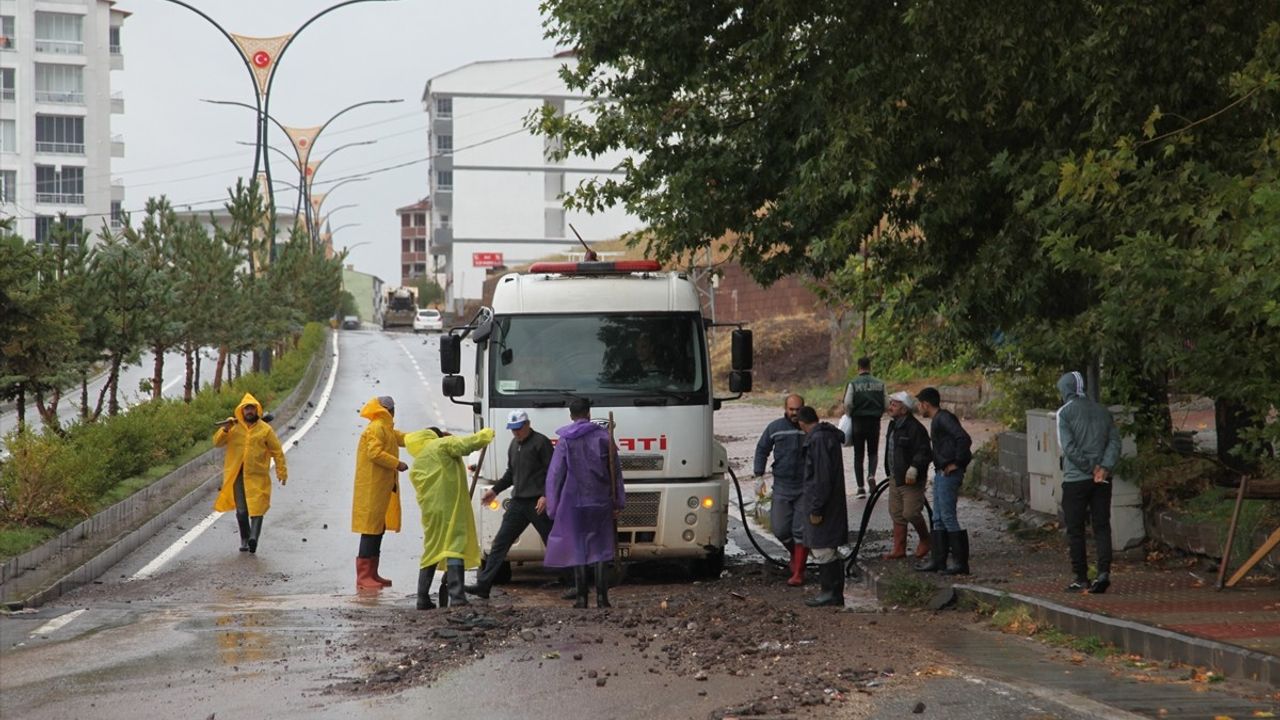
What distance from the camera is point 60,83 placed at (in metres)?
93.8

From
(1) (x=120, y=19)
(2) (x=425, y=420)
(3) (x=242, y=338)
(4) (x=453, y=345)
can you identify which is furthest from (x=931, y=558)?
(1) (x=120, y=19)

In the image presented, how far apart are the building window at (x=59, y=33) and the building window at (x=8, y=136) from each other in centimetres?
477

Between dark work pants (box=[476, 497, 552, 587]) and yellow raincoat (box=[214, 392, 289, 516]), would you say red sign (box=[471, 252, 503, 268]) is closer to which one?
yellow raincoat (box=[214, 392, 289, 516])

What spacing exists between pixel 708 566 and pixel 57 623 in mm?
5744

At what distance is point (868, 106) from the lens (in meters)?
14.1

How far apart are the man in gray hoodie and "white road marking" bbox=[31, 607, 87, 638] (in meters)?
7.19

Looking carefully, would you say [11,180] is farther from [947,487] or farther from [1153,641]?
[1153,641]

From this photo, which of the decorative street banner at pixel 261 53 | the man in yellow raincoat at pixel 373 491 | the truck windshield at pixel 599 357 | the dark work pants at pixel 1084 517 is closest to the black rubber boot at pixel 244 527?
the man in yellow raincoat at pixel 373 491

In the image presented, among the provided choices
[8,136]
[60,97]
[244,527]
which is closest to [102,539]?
[244,527]

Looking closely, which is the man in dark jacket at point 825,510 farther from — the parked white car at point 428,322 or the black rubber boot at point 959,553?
the parked white car at point 428,322

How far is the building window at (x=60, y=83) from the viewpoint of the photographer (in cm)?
9288

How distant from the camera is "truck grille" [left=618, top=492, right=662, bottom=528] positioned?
14000 mm

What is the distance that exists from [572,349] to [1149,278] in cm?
516

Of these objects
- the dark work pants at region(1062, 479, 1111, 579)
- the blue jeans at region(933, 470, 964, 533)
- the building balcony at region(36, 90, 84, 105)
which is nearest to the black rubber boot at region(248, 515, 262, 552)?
the blue jeans at region(933, 470, 964, 533)
